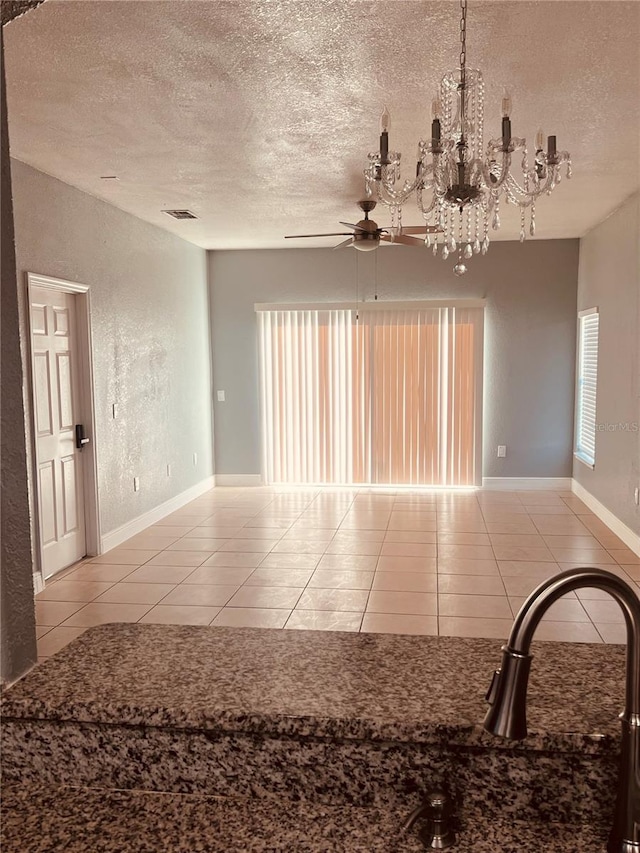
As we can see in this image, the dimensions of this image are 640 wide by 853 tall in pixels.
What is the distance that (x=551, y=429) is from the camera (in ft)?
26.4

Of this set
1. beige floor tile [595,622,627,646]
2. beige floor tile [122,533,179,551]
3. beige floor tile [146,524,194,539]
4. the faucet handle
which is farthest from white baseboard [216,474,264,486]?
the faucet handle

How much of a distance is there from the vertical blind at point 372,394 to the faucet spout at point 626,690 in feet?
23.8

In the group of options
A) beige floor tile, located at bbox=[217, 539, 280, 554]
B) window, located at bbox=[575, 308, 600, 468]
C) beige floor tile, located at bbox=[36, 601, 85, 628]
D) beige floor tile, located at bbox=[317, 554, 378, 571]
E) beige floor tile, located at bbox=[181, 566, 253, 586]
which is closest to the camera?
beige floor tile, located at bbox=[36, 601, 85, 628]

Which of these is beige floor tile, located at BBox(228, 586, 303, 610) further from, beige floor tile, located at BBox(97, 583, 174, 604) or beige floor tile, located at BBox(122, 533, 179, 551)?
beige floor tile, located at BBox(122, 533, 179, 551)

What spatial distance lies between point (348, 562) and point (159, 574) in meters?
1.42

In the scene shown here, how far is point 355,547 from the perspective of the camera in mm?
5711

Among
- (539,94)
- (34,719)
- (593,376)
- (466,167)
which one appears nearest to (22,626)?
(34,719)

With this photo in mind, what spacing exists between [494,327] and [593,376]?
4.41 ft

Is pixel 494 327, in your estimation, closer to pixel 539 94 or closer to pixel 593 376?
pixel 593 376

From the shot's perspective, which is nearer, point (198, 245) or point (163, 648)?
point (163, 648)

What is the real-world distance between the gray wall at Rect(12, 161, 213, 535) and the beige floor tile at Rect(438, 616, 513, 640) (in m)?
3.07

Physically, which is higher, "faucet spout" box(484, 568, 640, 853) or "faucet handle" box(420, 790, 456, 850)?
"faucet spout" box(484, 568, 640, 853)

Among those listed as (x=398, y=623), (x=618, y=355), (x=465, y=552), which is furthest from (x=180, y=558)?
(x=618, y=355)

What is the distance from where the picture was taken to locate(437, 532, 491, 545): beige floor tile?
5.81m
